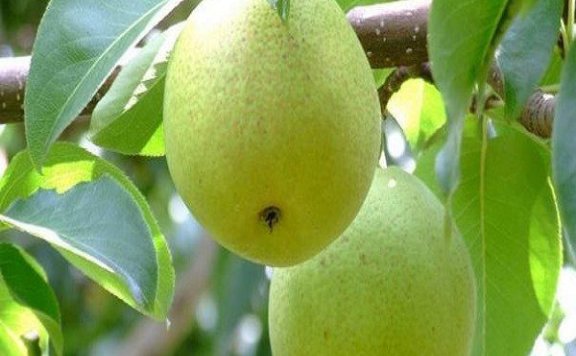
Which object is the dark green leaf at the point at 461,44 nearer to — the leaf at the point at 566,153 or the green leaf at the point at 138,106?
the leaf at the point at 566,153

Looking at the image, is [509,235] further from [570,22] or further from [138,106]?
[138,106]

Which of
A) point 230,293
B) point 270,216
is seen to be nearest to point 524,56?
point 270,216

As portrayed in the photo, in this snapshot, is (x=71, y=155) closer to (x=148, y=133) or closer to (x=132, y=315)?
(x=148, y=133)

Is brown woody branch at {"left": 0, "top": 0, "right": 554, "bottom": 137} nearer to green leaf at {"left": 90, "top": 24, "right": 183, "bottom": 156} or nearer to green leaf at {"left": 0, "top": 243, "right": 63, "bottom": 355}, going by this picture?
green leaf at {"left": 90, "top": 24, "right": 183, "bottom": 156}

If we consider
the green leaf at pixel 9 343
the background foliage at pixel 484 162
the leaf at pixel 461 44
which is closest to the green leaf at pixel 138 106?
the background foliage at pixel 484 162

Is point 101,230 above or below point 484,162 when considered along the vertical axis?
above
